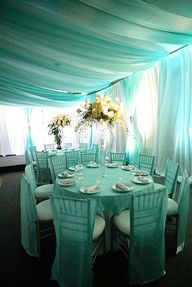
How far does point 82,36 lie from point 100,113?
3.48 feet

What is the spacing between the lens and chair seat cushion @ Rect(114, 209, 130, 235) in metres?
2.22

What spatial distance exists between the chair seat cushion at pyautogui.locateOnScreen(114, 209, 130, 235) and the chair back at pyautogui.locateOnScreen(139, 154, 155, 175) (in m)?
1.48

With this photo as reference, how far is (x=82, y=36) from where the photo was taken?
2621 millimetres

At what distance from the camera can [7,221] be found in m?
3.35

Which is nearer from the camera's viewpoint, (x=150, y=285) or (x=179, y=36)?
(x=150, y=285)

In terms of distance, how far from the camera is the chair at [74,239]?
190 centimetres

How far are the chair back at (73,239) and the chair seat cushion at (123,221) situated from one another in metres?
0.45

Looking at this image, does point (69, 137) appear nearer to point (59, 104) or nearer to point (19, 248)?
point (59, 104)

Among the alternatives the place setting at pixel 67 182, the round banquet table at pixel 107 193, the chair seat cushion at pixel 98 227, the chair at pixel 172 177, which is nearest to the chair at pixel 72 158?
the round banquet table at pixel 107 193

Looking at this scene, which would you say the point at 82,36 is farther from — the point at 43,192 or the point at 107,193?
the point at 43,192

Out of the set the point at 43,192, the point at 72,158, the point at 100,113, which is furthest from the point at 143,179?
the point at 72,158

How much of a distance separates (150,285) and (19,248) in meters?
1.62

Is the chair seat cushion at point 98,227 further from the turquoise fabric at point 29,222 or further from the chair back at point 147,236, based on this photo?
the turquoise fabric at point 29,222

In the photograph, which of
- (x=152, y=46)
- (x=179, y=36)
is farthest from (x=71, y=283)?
(x=152, y=46)
